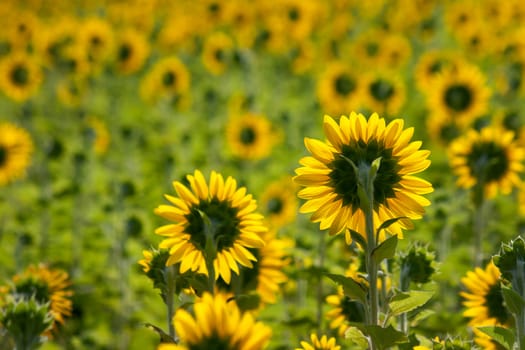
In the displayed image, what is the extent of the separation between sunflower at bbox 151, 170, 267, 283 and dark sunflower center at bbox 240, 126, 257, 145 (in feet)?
14.3

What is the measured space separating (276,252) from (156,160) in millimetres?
4332

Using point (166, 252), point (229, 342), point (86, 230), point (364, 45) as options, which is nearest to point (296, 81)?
point (364, 45)

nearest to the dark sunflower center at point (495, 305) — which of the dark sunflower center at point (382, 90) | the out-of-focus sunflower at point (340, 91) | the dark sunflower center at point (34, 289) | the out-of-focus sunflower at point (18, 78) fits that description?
the dark sunflower center at point (34, 289)

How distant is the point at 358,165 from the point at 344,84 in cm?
548

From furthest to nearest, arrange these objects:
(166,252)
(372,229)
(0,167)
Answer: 1. (0,167)
2. (166,252)
3. (372,229)

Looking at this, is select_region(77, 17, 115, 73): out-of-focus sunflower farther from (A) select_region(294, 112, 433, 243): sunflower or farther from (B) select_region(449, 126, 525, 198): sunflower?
(A) select_region(294, 112, 433, 243): sunflower

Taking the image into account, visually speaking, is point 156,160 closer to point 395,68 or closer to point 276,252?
point 395,68

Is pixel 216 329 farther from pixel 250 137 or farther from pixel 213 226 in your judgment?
pixel 250 137

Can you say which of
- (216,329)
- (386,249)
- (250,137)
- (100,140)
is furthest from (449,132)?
(216,329)

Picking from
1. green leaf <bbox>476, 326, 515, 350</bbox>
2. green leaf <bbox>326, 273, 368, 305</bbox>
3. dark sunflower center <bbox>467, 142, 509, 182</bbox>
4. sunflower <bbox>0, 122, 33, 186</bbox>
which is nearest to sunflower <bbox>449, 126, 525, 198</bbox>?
dark sunflower center <bbox>467, 142, 509, 182</bbox>

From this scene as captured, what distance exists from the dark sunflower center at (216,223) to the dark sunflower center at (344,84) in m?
5.32

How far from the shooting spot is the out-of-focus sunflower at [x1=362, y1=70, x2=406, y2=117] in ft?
21.2

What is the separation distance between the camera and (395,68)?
887 centimetres

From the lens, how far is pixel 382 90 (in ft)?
21.0
